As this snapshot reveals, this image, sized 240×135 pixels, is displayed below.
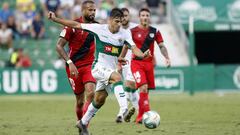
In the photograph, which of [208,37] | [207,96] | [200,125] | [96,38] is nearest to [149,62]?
[200,125]

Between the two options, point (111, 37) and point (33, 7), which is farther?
point (33, 7)

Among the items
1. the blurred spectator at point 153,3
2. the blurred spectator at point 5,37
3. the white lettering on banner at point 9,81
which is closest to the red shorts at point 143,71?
the white lettering on banner at point 9,81

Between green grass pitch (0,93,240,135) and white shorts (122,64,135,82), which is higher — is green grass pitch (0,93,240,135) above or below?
below

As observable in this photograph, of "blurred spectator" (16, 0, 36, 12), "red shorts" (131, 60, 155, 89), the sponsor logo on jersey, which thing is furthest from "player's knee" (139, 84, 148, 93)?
"blurred spectator" (16, 0, 36, 12)

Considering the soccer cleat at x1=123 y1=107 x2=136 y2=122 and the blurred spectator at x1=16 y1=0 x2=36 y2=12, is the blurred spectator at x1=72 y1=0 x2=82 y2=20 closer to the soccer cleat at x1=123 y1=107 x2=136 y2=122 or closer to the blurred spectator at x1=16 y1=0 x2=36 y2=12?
the blurred spectator at x1=16 y1=0 x2=36 y2=12

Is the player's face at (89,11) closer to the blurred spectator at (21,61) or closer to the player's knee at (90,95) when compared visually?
the player's knee at (90,95)

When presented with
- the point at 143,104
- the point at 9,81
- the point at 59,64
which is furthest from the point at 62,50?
the point at 59,64

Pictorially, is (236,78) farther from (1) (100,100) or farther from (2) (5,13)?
(1) (100,100)

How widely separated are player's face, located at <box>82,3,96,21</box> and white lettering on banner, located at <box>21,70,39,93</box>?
629 inches

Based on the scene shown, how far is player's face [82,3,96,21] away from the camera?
13242 mm

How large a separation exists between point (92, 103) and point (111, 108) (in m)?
9.07

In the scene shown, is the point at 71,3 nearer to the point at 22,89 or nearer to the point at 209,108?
the point at 22,89

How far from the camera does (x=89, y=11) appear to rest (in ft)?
43.6

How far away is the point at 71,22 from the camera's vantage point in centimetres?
1211
